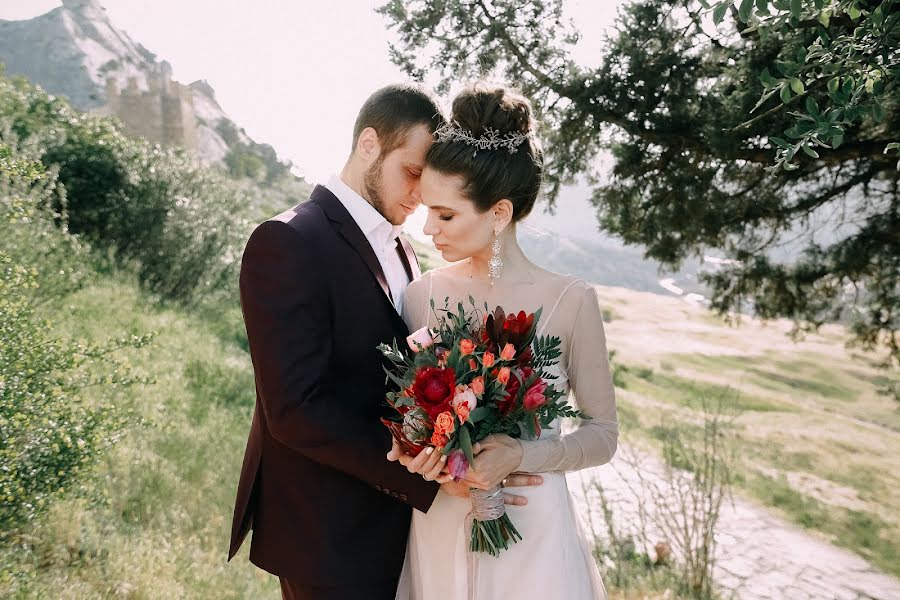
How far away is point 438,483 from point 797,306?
5.41 m

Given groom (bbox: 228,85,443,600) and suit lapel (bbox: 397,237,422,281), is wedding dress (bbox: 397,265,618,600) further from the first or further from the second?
suit lapel (bbox: 397,237,422,281)

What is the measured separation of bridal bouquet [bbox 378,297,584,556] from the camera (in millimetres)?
1740

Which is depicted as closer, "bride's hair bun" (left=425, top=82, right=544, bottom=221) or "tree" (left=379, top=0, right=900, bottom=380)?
"bride's hair bun" (left=425, top=82, right=544, bottom=221)

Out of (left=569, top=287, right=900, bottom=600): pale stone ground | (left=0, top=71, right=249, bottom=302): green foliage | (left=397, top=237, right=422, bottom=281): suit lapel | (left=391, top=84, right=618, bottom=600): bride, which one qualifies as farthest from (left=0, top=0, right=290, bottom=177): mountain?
(left=391, top=84, right=618, bottom=600): bride

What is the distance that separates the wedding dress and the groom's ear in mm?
769

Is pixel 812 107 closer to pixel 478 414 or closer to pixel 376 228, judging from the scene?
pixel 478 414

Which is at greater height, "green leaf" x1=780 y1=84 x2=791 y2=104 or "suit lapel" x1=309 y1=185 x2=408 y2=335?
"green leaf" x1=780 y1=84 x2=791 y2=104

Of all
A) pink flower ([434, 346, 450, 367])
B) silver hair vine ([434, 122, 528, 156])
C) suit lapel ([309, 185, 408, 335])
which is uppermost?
silver hair vine ([434, 122, 528, 156])

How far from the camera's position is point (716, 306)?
6598mm

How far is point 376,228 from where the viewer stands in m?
2.53

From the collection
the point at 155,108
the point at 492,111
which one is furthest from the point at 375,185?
the point at 155,108

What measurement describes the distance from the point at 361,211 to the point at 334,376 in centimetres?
70

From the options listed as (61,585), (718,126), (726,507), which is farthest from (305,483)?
(726,507)

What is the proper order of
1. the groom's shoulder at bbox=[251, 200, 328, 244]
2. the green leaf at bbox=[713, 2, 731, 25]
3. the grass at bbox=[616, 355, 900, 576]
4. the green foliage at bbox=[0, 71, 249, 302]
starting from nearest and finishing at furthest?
the green leaf at bbox=[713, 2, 731, 25] → the groom's shoulder at bbox=[251, 200, 328, 244] → the grass at bbox=[616, 355, 900, 576] → the green foliage at bbox=[0, 71, 249, 302]
